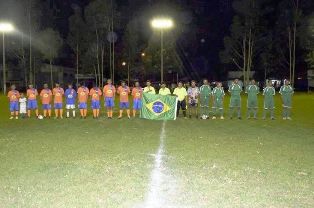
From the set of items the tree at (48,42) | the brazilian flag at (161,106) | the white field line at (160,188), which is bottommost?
the white field line at (160,188)

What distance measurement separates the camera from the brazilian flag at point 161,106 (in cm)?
2111

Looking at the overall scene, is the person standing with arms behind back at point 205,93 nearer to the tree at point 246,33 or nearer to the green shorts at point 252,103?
the green shorts at point 252,103

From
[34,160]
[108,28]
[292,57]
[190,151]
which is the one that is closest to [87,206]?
[34,160]

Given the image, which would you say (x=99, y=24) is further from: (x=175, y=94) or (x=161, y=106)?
(x=161, y=106)

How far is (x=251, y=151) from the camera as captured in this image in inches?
475

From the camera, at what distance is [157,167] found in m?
9.91

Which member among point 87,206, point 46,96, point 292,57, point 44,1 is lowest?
point 87,206

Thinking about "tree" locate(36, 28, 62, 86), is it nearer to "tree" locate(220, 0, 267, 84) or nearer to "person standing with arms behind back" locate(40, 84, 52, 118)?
"tree" locate(220, 0, 267, 84)

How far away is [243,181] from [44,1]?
65665mm

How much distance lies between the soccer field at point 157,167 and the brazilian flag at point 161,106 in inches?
153

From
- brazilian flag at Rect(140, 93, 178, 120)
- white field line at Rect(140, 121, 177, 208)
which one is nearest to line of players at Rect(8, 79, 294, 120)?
brazilian flag at Rect(140, 93, 178, 120)

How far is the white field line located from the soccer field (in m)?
0.02

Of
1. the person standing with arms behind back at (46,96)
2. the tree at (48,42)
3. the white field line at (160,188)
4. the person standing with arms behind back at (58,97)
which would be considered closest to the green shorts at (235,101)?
the person standing with arms behind back at (58,97)

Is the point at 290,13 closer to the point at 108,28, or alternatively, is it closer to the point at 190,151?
the point at 108,28
